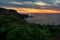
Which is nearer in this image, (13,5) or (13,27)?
(13,27)

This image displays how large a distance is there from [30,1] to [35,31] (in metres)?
3.90

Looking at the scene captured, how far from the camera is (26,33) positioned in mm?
5570

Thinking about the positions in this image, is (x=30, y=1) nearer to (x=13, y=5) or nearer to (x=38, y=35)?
(x=13, y=5)

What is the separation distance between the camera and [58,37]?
261 inches

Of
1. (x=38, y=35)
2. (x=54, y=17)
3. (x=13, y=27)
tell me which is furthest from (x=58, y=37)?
(x=54, y=17)

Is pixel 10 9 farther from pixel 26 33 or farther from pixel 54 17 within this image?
pixel 26 33

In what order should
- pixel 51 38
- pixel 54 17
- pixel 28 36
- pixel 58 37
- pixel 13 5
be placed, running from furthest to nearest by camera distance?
pixel 13 5, pixel 54 17, pixel 58 37, pixel 51 38, pixel 28 36

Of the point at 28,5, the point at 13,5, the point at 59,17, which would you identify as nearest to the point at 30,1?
the point at 28,5

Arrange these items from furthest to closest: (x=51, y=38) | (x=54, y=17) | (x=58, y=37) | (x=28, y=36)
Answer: (x=54, y=17)
(x=58, y=37)
(x=51, y=38)
(x=28, y=36)

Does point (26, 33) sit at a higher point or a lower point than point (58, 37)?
higher

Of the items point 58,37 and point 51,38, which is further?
point 58,37

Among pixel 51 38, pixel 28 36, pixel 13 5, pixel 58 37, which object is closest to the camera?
pixel 28 36

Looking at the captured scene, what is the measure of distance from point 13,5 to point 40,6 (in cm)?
129

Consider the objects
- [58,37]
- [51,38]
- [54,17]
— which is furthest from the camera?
[54,17]
